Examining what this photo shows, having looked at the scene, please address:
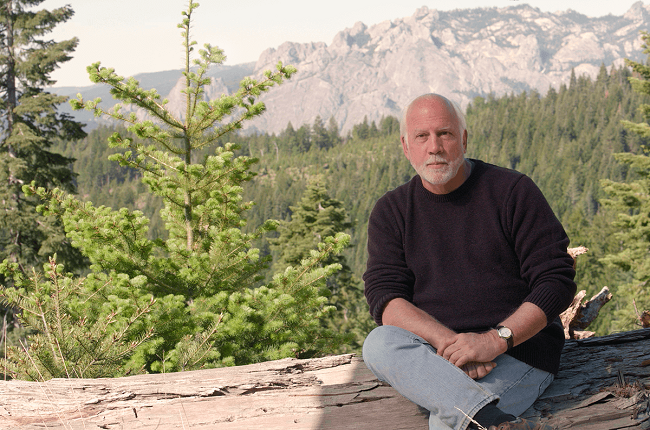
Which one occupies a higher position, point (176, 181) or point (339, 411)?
point (176, 181)

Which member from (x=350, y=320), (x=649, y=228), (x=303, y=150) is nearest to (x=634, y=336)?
(x=649, y=228)

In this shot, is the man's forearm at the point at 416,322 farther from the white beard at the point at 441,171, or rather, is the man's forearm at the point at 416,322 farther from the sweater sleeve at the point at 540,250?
the white beard at the point at 441,171

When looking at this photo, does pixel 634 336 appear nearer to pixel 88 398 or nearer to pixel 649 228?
pixel 88 398

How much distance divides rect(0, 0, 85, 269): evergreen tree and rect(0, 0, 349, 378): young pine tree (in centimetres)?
730

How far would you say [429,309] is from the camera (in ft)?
9.07

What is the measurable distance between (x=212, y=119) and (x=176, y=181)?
0.90 meters

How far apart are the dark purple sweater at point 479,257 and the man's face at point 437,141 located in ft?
0.52

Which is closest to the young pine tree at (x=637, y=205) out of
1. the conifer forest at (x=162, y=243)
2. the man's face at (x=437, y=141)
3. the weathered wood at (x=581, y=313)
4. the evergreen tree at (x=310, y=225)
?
the conifer forest at (x=162, y=243)

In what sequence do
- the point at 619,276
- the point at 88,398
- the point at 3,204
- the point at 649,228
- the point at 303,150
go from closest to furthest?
1. the point at 88,398
2. the point at 3,204
3. the point at 649,228
4. the point at 619,276
5. the point at 303,150

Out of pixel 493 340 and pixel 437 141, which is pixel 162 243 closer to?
pixel 437 141

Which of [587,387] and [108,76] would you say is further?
[108,76]

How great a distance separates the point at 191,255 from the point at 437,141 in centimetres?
401

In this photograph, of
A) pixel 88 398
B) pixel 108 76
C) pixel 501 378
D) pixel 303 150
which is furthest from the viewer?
pixel 303 150

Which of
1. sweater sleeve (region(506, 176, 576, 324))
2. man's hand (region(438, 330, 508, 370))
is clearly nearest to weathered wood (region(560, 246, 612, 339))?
sweater sleeve (region(506, 176, 576, 324))
